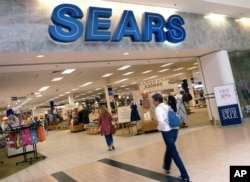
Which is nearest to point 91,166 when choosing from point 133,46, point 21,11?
point 133,46

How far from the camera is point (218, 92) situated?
999 cm

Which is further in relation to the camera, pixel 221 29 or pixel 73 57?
pixel 221 29

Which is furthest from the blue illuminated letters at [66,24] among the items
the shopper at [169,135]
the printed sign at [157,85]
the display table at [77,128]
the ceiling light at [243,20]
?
the display table at [77,128]

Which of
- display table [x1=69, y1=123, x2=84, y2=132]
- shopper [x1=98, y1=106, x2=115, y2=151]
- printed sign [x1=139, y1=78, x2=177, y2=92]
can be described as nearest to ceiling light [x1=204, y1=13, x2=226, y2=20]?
printed sign [x1=139, y1=78, x2=177, y2=92]

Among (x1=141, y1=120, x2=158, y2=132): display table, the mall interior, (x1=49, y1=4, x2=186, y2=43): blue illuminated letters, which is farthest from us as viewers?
(x1=141, y1=120, x2=158, y2=132): display table

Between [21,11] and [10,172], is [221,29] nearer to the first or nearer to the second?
[21,11]

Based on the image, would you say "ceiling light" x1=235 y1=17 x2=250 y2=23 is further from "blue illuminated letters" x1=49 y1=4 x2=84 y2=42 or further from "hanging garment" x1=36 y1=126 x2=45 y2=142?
"hanging garment" x1=36 y1=126 x2=45 y2=142

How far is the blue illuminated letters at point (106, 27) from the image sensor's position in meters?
6.49

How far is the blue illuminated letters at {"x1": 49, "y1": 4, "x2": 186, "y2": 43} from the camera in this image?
6.49m

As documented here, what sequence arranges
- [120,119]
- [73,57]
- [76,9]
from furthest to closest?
[120,119] < [73,57] < [76,9]

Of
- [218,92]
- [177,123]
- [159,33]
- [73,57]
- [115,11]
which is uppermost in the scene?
[115,11]

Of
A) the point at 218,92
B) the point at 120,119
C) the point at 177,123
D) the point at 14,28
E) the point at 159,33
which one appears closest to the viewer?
the point at 177,123

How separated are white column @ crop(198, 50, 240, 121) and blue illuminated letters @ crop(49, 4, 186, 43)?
104 inches

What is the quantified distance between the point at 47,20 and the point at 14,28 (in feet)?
2.78
